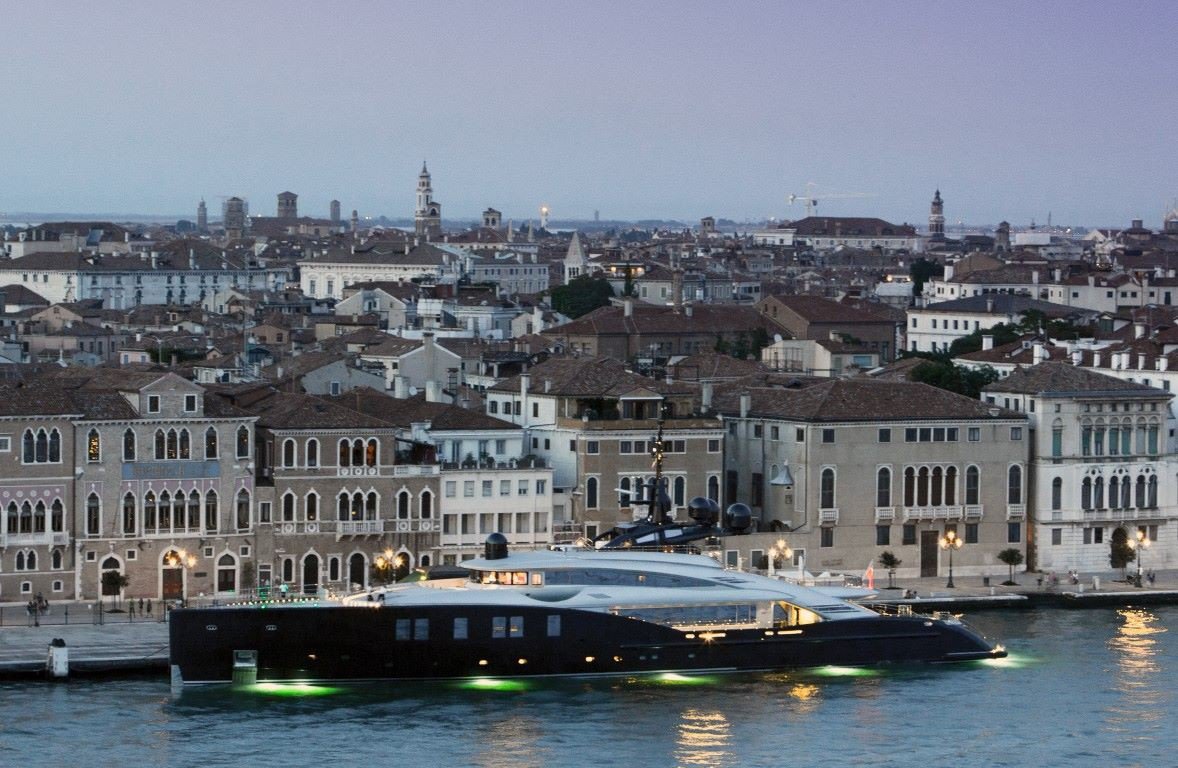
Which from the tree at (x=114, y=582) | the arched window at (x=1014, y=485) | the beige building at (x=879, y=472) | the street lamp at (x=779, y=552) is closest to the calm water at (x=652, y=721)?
the tree at (x=114, y=582)

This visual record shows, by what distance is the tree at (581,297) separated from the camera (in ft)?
346

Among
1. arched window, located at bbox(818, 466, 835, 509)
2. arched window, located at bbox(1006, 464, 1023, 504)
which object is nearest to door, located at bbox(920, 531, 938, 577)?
arched window, located at bbox(1006, 464, 1023, 504)

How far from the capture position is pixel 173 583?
44906mm

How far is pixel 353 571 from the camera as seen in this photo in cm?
4609

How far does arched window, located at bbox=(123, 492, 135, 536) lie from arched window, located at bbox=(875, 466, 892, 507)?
12.4 meters

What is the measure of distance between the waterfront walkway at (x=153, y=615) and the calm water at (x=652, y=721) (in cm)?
58

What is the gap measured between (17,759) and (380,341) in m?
32.2

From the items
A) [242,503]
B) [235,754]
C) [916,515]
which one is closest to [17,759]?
[235,754]

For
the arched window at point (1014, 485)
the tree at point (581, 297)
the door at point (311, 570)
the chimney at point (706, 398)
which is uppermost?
the tree at point (581, 297)

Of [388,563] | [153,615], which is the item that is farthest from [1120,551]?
[153,615]

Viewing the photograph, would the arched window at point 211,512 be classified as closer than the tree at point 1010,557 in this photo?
Yes

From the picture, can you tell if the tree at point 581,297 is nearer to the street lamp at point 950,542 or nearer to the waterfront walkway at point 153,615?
the street lamp at point 950,542

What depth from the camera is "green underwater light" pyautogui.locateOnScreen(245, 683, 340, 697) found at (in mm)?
40656

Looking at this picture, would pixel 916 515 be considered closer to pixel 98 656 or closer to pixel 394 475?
pixel 394 475
